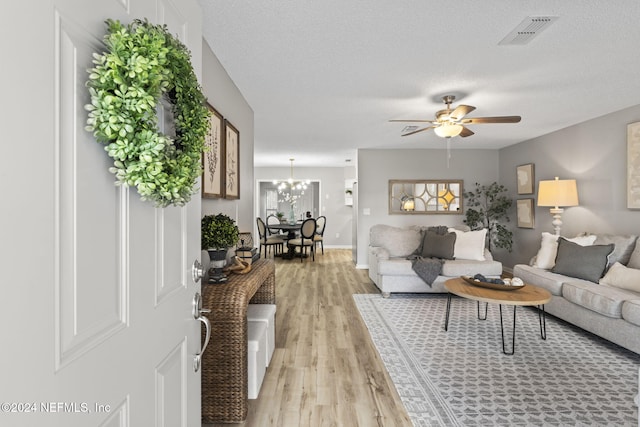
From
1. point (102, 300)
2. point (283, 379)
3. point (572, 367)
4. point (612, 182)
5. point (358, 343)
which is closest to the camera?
point (102, 300)

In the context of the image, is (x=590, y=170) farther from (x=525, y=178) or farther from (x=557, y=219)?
(x=525, y=178)

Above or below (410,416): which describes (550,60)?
above

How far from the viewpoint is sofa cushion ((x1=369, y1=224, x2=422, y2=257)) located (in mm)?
5258

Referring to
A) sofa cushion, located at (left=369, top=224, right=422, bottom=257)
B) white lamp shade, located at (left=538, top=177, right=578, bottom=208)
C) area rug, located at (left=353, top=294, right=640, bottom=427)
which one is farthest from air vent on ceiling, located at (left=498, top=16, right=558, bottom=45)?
sofa cushion, located at (left=369, top=224, right=422, bottom=257)

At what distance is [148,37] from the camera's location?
717mm

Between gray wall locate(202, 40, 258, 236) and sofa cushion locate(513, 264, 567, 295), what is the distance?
10.8 ft

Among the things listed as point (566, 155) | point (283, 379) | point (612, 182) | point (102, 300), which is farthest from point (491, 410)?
point (566, 155)

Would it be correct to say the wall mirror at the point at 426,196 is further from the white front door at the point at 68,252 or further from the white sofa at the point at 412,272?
the white front door at the point at 68,252

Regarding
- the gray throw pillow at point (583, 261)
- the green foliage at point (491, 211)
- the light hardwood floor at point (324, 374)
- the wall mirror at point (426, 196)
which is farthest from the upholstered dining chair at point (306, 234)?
the gray throw pillow at point (583, 261)

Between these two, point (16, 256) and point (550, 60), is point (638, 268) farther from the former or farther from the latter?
point (16, 256)

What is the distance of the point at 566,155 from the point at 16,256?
19.5ft

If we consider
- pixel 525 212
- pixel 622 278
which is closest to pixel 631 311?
pixel 622 278

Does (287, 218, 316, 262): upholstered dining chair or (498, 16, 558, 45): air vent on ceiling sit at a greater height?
(498, 16, 558, 45): air vent on ceiling

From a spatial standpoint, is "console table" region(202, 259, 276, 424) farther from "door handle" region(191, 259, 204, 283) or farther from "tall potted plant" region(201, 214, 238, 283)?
"door handle" region(191, 259, 204, 283)
